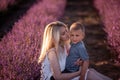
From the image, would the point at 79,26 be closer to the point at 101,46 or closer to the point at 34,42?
the point at 34,42

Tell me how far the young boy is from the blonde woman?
0.30 feet

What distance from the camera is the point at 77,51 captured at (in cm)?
558

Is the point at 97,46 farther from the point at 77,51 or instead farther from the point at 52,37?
the point at 52,37

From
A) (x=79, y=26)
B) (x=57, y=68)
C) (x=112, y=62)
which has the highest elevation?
(x=79, y=26)

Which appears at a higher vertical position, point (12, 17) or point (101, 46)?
point (12, 17)

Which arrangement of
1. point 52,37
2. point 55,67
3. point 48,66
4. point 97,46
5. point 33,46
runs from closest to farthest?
point 55,67 → point 52,37 → point 48,66 → point 33,46 → point 97,46

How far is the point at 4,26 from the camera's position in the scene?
11406 millimetres

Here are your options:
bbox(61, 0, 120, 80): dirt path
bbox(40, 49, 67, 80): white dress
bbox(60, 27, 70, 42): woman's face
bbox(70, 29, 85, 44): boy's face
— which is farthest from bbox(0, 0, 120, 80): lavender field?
bbox(70, 29, 85, 44): boy's face

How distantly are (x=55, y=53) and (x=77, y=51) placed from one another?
0.41 meters

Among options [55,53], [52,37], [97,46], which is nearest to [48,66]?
[55,53]

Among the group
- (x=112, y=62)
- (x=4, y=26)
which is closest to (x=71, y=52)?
(x=112, y=62)

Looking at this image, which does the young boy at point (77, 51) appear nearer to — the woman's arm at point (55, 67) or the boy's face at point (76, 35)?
the boy's face at point (76, 35)

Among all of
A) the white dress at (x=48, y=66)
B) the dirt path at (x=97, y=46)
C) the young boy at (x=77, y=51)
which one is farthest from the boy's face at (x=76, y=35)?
the dirt path at (x=97, y=46)

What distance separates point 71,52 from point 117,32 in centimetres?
170
